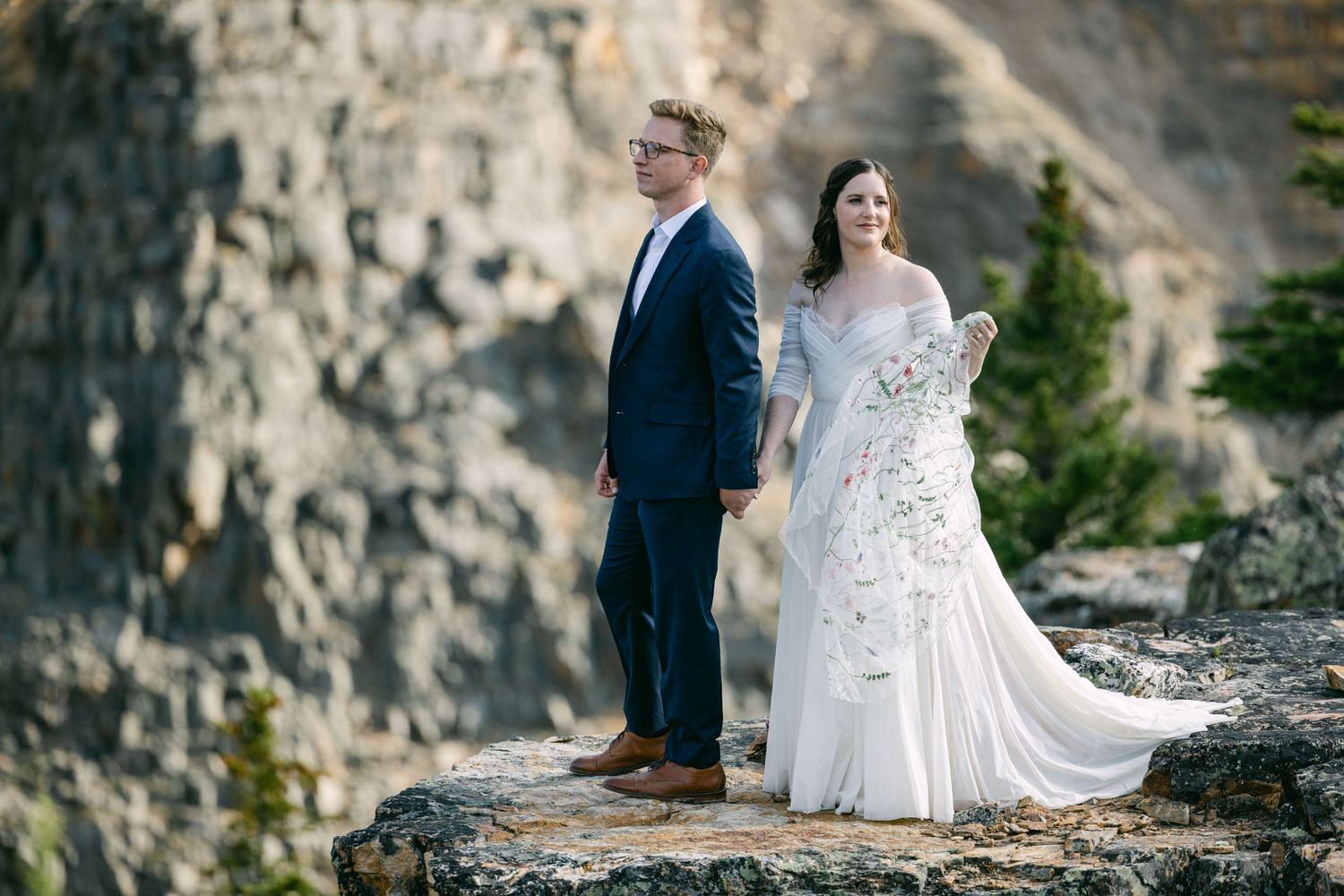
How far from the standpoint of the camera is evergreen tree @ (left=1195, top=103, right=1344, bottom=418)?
8062mm

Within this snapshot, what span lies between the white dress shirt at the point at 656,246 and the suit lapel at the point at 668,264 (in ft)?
Result: 0.07

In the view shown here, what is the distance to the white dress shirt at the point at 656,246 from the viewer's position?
3588 millimetres

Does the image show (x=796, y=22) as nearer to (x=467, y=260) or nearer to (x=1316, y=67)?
(x=467, y=260)

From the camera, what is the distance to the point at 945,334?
11.4 feet

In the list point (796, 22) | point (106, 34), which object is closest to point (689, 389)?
point (106, 34)

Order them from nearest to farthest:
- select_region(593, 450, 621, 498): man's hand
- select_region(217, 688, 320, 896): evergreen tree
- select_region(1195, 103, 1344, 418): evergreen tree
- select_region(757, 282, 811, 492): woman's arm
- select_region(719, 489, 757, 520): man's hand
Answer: select_region(719, 489, 757, 520): man's hand
select_region(757, 282, 811, 492): woman's arm
select_region(593, 450, 621, 498): man's hand
select_region(217, 688, 320, 896): evergreen tree
select_region(1195, 103, 1344, 418): evergreen tree

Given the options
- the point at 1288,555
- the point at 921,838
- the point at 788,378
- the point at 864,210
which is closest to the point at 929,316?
the point at 864,210

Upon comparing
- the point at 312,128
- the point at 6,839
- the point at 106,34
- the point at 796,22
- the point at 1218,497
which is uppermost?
the point at 796,22

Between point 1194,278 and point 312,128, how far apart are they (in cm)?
1259

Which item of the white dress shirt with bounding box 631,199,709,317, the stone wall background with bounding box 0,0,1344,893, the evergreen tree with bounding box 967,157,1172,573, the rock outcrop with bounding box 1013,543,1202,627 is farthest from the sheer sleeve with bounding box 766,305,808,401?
the stone wall background with bounding box 0,0,1344,893

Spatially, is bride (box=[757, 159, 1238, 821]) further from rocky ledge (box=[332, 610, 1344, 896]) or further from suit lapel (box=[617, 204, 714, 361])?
suit lapel (box=[617, 204, 714, 361])

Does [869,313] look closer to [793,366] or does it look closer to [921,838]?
[793,366]
